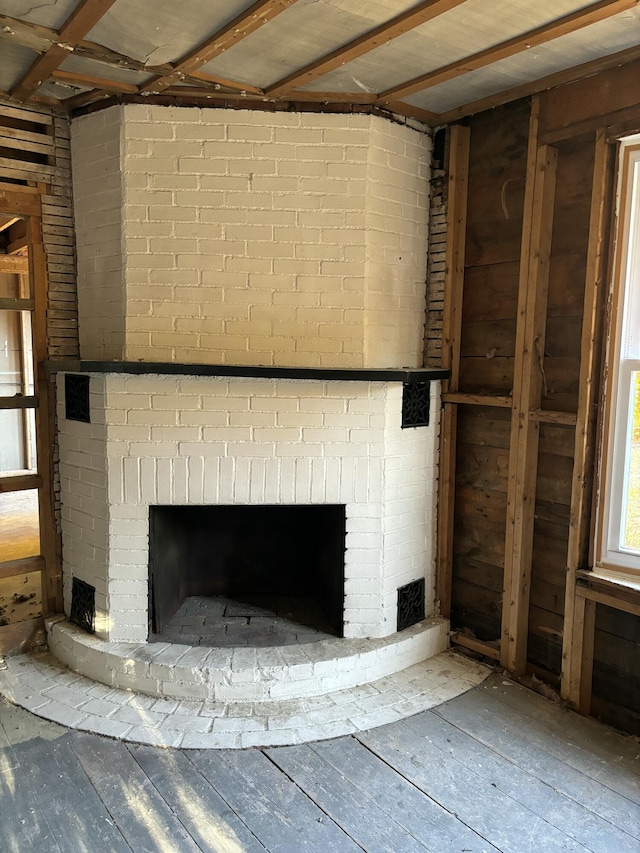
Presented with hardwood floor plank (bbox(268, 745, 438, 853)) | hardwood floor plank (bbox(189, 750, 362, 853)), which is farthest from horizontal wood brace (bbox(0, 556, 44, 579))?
hardwood floor plank (bbox(268, 745, 438, 853))

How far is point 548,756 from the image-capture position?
2.45 meters

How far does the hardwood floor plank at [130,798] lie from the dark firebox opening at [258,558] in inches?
36.2

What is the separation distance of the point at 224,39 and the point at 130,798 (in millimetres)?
Answer: 2757

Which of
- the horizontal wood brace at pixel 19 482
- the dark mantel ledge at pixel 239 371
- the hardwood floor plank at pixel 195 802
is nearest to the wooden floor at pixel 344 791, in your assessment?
the hardwood floor plank at pixel 195 802

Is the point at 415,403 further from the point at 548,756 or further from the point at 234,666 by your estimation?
the point at 548,756

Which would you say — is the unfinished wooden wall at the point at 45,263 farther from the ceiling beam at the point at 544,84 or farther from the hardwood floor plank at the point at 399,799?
the ceiling beam at the point at 544,84

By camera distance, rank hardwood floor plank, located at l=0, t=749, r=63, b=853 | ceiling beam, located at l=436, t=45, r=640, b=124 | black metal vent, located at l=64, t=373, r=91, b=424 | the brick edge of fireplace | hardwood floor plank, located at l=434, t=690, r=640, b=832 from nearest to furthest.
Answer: hardwood floor plank, located at l=0, t=749, r=63, b=853 < hardwood floor plank, located at l=434, t=690, r=640, b=832 < ceiling beam, located at l=436, t=45, r=640, b=124 < the brick edge of fireplace < black metal vent, located at l=64, t=373, r=91, b=424

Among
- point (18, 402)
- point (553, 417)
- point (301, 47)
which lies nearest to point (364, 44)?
point (301, 47)

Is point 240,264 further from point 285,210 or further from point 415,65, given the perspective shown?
point 415,65

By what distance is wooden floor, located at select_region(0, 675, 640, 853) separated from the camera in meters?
2.02

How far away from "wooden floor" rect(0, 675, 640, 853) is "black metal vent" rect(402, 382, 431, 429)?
139 cm

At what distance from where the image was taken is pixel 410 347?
3.19 meters

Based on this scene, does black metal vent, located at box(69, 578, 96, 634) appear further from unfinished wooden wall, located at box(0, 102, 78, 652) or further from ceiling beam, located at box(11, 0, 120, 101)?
ceiling beam, located at box(11, 0, 120, 101)

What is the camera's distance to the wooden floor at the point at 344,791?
2.02 meters
